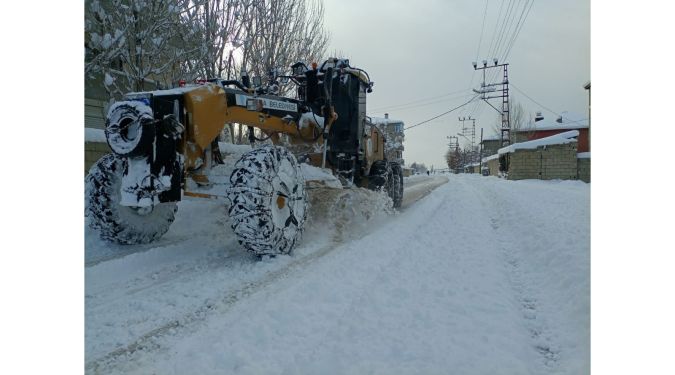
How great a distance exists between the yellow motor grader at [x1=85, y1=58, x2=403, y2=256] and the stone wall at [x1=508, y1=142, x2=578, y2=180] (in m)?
12.4

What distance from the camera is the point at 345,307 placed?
8.21 feet

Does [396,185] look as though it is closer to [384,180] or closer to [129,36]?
[384,180]

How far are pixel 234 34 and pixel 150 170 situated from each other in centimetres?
931

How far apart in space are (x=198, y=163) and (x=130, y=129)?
0.70 meters

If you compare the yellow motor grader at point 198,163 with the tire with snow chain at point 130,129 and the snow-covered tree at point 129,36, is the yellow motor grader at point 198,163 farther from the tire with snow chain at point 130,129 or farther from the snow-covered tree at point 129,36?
the snow-covered tree at point 129,36

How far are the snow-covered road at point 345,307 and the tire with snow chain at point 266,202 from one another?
8.1 inches

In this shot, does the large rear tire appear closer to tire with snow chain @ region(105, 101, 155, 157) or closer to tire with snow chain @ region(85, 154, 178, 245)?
tire with snow chain @ region(85, 154, 178, 245)

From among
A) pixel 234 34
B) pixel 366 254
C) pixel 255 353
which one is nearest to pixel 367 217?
pixel 366 254

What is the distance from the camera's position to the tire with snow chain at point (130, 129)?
3.19 metres

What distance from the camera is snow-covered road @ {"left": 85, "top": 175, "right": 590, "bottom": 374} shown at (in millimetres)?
1939

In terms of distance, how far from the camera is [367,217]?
6.03 metres

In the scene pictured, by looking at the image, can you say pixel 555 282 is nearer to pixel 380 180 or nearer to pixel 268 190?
pixel 268 190

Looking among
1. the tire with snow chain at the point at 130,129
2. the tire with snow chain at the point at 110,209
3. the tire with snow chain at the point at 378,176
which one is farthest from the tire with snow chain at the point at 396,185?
the tire with snow chain at the point at 130,129

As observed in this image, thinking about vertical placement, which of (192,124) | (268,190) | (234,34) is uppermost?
(234,34)
